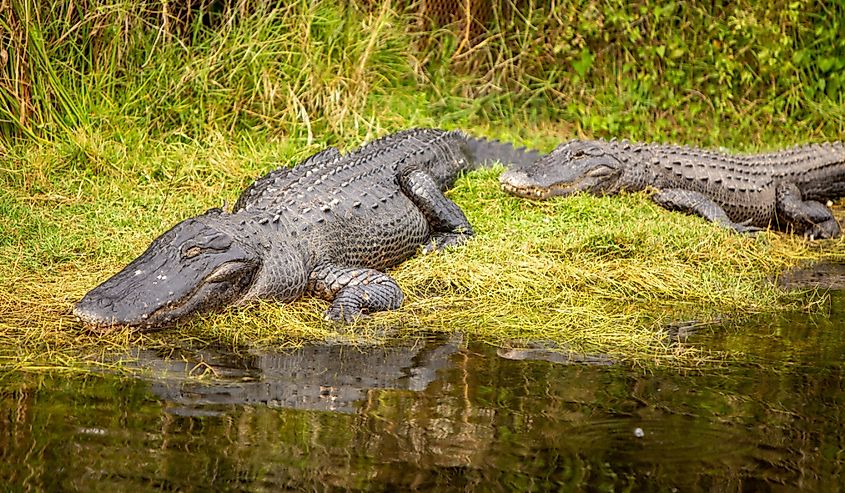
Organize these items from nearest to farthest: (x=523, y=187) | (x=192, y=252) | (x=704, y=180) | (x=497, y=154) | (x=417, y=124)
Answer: (x=192, y=252), (x=523, y=187), (x=704, y=180), (x=497, y=154), (x=417, y=124)

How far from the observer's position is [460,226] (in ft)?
22.2

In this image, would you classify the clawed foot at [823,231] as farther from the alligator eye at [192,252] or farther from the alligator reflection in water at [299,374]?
the alligator eye at [192,252]

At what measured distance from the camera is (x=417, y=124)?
8.88 metres

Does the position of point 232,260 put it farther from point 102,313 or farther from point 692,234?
point 692,234

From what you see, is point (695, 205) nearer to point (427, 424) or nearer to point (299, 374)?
point (299, 374)

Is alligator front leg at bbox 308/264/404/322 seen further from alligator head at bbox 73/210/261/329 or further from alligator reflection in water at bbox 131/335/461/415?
alligator reflection in water at bbox 131/335/461/415

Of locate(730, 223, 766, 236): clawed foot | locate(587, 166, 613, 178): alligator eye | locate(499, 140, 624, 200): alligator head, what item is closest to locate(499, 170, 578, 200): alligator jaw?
locate(499, 140, 624, 200): alligator head

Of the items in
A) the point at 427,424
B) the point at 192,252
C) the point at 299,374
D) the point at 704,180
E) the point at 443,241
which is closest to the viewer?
the point at 427,424

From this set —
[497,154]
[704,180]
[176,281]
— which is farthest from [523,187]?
[176,281]

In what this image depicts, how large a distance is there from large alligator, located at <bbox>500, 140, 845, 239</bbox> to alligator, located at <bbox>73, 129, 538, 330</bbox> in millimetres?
868

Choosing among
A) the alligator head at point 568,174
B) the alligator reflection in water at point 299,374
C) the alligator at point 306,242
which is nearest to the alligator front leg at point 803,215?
the alligator head at point 568,174

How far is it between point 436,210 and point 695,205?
197 centimetres

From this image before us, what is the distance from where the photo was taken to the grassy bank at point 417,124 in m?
5.41

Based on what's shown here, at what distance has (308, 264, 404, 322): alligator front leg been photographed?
5410 mm
